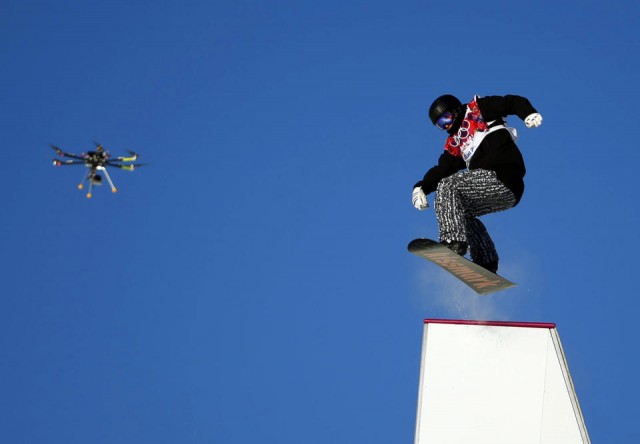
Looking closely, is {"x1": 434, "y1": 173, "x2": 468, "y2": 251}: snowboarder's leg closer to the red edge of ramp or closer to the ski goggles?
the ski goggles

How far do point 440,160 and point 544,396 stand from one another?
3.90m

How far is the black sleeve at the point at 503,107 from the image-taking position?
10.0 metres

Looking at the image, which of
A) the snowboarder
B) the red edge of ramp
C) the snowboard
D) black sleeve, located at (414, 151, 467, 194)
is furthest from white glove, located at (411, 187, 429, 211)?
the red edge of ramp

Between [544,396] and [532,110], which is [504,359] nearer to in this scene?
[544,396]

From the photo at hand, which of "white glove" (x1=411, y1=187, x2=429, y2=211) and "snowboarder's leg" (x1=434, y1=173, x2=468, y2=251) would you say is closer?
"snowboarder's leg" (x1=434, y1=173, x2=468, y2=251)

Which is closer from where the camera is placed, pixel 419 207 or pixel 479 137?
pixel 479 137

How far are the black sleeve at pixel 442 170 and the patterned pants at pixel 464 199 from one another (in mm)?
780

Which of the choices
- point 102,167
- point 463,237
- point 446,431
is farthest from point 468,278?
point 102,167

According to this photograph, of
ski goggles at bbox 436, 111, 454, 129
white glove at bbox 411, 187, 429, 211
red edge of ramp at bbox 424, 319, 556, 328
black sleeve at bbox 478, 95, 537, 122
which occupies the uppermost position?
black sleeve at bbox 478, 95, 537, 122

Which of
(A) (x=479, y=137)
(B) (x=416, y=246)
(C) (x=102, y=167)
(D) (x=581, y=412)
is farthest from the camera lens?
(C) (x=102, y=167)

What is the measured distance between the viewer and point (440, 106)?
10406mm

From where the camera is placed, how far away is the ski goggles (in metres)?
10.5

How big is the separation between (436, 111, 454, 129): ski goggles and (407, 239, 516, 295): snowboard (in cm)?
184

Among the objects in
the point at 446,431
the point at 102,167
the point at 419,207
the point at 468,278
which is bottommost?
the point at 446,431
